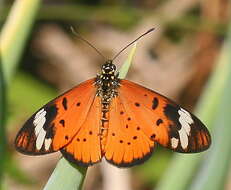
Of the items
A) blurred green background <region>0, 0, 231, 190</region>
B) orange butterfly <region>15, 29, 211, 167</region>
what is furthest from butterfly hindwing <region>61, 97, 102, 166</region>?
blurred green background <region>0, 0, 231, 190</region>

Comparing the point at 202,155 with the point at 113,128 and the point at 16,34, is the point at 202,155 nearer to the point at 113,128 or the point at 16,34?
the point at 113,128

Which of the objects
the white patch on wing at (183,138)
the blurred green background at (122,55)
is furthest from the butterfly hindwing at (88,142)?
the blurred green background at (122,55)

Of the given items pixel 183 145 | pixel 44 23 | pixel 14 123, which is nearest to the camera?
pixel 183 145

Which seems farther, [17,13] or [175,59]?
[175,59]

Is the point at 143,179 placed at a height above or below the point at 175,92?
below

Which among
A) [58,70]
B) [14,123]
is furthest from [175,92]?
[14,123]

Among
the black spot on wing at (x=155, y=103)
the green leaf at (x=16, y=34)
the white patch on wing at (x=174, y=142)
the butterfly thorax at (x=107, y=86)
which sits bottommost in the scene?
the white patch on wing at (x=174, y=142)

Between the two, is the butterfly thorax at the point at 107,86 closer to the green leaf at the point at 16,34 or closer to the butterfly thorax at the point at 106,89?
the butterfly thorax at the point at 106,89

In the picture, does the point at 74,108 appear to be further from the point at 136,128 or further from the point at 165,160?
the point at 165,160
